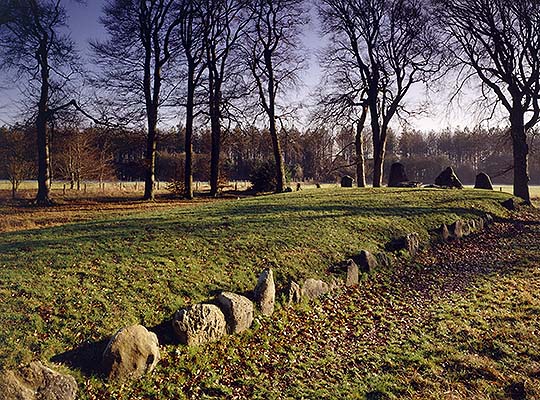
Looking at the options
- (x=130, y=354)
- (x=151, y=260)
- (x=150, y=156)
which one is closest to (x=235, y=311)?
(x=130, y=354)

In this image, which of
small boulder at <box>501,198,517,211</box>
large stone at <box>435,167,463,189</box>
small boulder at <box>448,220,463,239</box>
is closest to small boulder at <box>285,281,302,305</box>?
small boulder at <box>448,220,463,239</box>

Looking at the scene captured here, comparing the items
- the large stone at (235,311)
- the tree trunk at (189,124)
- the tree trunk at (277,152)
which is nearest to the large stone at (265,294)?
the large stone at (235,311)

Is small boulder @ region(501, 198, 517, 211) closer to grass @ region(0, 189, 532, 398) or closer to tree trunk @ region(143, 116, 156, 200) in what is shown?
grass @ region(0, 189, 532, 398)

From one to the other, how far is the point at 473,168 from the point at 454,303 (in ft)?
224

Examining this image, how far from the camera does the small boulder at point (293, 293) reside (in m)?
6.59

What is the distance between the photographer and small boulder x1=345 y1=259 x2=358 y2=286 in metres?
7.87

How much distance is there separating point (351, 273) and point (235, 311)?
11.1 feet

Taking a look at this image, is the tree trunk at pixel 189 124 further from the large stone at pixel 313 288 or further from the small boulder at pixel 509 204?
the small boulder at pixel 509 204

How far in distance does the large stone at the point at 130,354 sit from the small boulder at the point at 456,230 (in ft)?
34.2

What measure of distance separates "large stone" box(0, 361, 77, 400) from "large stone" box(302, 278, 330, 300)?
412cm

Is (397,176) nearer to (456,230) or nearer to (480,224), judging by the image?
(480,224)

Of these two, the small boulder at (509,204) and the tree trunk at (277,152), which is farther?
the tree trunk at (277,152)

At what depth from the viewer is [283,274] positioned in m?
7.15

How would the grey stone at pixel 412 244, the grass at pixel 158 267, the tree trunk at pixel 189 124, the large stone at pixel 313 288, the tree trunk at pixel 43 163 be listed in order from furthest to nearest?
the tree trunk at pixel 189 124
the tree trunk at pixel 43 163
the grey stone at pixel 412 244
the large stone at pixel 313 288
the grass at pixel 158 267
